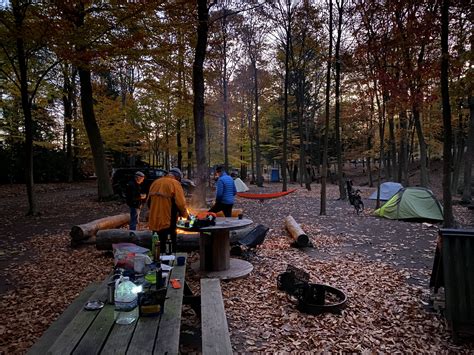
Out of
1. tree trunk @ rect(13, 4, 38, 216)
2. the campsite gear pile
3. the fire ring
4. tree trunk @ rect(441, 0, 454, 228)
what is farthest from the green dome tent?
tree trunk @ rect(13, 4, 38, 216)

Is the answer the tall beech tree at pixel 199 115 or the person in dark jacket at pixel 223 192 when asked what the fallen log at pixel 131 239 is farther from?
the tall beech tree at pixel 199 115

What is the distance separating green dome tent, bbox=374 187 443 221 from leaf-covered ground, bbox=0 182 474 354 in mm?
777

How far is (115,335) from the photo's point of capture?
2229mm

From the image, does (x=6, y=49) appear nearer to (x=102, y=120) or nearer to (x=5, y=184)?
(x=102, y=120)

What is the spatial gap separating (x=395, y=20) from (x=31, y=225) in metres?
13.9

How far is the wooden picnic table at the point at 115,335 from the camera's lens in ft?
6.81

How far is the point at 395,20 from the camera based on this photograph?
39.4ft

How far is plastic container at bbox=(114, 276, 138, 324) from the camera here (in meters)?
2.46

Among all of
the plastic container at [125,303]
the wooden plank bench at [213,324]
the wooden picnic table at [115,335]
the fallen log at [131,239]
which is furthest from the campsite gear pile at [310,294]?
the fallen log at [131,239]

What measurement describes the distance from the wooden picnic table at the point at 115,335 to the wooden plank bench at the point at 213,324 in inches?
13.9

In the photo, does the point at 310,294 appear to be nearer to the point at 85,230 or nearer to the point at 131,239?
the point at 131,239

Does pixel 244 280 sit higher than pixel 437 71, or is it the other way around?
pixel 437 71

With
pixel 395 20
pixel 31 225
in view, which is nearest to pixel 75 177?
pixel 31 225

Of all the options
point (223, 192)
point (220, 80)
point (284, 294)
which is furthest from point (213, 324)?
point (220, 80)
